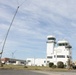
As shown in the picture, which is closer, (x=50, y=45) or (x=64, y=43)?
(x=64, y=43)

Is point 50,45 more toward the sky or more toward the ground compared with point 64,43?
more toward the ground

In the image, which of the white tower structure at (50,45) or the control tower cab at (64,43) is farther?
the white tower structure at (50,45)

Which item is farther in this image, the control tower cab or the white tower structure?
the white tower structure

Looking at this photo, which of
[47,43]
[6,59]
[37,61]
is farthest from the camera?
[6,59]

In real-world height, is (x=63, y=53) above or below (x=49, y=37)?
below

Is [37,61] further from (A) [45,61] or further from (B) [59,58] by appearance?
(B) [59,58]

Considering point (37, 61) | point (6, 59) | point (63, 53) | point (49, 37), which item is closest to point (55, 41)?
point (49, 37)

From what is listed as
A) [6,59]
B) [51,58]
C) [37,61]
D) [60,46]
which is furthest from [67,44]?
[6,59]

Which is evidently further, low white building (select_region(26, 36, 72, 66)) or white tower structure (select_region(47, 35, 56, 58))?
white tower structure (select_region(47, 35, 56, 58))

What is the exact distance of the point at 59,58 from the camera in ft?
489

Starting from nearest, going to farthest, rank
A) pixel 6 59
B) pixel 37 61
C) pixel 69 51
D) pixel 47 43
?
pixel 69 51 < pixel 47 43 < pixel 37 61 < pixel 6 59

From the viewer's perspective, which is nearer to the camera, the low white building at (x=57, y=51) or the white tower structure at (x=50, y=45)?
the low white building at (x=57, y=51)

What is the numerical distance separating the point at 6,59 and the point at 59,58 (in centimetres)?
6588

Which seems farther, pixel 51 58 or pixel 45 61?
pixel 45 61
